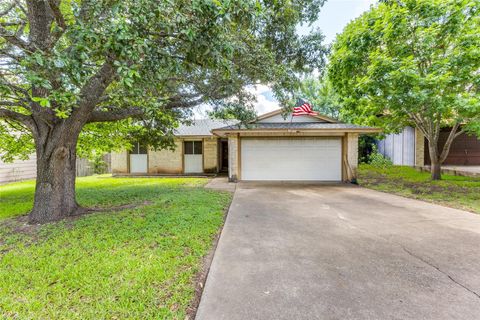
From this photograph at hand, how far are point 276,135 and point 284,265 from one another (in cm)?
820

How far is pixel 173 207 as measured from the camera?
18.6 ft

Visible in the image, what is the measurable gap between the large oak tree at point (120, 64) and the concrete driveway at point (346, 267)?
2.84m

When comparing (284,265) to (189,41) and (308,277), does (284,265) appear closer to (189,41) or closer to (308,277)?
(308,277)

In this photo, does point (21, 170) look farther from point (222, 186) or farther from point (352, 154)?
point (352, 154)

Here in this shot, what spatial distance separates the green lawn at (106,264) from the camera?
2154mm

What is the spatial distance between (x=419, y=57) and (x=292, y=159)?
597 cm

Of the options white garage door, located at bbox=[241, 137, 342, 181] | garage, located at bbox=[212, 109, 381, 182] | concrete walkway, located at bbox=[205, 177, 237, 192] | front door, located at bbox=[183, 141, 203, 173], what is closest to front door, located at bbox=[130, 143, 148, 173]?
front door, located at bbox=[183, 141, 203, 173]

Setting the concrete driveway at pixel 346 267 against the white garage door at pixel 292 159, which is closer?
the concrete driveway at pixel 346 267

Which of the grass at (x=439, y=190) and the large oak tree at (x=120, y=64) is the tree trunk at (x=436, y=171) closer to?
the grass at (x=439, y=190)

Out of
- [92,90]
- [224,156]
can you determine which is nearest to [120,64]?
[92,90]

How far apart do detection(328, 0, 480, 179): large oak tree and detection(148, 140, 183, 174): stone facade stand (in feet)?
33.2

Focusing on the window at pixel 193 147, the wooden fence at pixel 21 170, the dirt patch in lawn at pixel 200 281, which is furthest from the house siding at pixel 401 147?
the wooden fence at pixel 21 170

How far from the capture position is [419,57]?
Answer: 7.83m

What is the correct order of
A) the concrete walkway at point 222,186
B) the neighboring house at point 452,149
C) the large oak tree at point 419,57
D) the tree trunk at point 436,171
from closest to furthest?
1. the large oak tree at point 419,57
2. the concrete walkway at point 222,186
3. the tree trunk at point 436,171
4. the neighboring house at point 452,149
